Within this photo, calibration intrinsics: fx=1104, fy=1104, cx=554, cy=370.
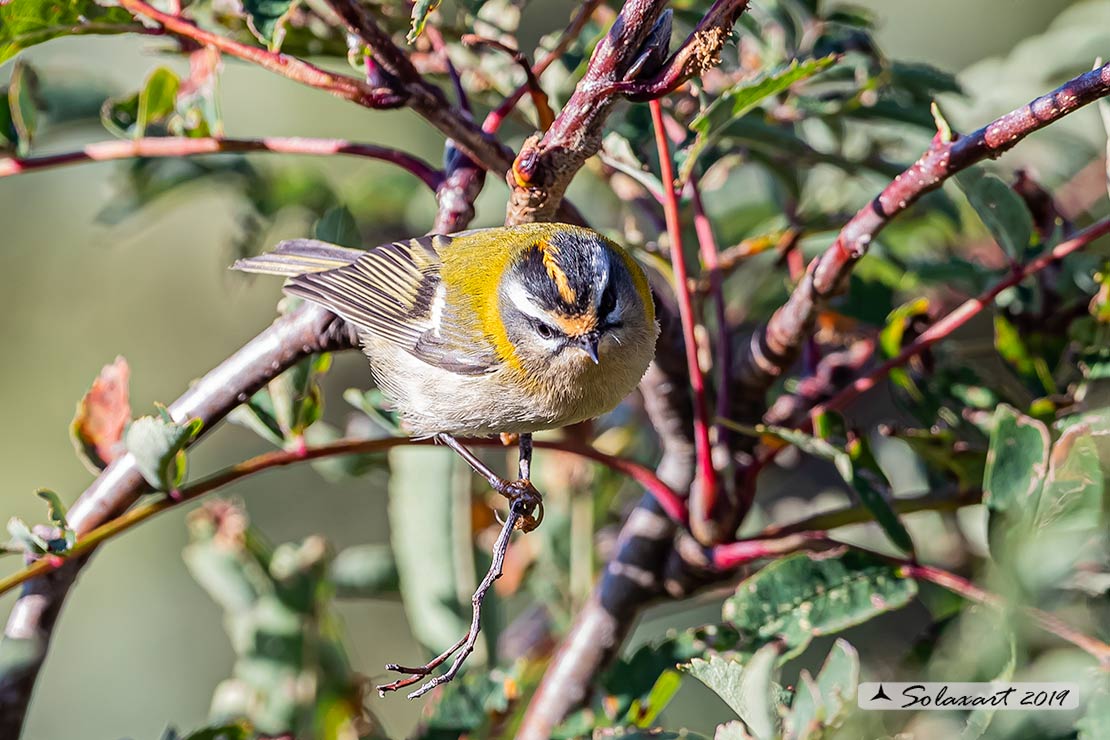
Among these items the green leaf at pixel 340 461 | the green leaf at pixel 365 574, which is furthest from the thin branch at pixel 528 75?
the green leaf at pixel 365 574

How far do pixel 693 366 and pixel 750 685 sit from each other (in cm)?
46

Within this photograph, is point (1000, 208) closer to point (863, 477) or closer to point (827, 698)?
point (863, 477)

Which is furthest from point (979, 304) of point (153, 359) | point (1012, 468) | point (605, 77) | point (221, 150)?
point (153, 359)

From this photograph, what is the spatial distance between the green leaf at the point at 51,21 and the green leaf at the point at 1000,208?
1.03m

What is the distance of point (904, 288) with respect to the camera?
1.76 metres

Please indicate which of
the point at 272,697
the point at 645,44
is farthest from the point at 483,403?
the point at 645,44

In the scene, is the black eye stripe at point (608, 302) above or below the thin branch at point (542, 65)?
below

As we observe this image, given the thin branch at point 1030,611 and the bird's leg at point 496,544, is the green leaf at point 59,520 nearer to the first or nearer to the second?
the bird's leg at point 496,544

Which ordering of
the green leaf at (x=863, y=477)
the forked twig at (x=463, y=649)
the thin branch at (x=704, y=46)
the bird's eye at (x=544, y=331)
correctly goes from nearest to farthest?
the thin branch at (x=704, y=46) < the forked twig at (x=463, y=649) < the green leaf at (x=863, y=477) < the bird's eye at (x=544, y=331)

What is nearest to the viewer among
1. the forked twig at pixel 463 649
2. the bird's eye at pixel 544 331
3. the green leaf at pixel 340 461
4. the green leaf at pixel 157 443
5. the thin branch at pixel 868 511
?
the forked twig at pixel 463 649

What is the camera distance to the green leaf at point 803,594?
1321 mm

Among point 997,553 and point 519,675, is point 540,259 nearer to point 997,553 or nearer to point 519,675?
point 519,675

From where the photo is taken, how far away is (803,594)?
52.6 inches

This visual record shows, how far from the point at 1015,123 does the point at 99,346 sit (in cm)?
270
